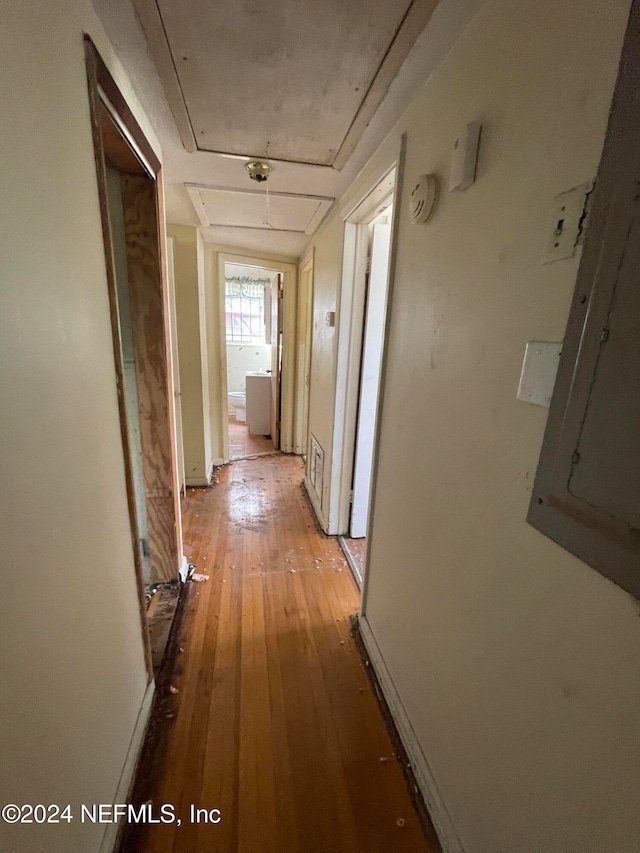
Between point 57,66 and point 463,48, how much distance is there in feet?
3.27

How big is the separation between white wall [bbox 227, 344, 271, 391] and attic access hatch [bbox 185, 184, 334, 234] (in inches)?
156

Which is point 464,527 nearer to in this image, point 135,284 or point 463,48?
point 463,48

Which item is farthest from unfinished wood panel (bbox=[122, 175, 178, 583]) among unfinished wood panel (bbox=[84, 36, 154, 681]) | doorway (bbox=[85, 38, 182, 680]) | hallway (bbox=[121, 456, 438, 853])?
hallway (bbox=[121, 456, 438, 853])

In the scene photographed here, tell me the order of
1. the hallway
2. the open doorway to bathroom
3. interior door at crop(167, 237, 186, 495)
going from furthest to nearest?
the open doorway to bathroom → interior door at crop(167, 237, 186, 495) → the hallway

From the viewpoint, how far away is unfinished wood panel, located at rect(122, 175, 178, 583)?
153 cm

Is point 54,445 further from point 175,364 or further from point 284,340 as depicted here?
point 284,340

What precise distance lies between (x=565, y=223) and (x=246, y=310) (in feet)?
22.0

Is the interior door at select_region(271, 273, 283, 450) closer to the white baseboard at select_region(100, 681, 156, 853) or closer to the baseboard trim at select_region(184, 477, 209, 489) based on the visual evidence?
the baseboard trim at select_region(184, 477, 209, 489)

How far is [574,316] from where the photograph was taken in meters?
0.59

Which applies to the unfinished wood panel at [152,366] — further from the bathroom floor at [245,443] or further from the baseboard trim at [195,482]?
the bathroom floor at [245,443]

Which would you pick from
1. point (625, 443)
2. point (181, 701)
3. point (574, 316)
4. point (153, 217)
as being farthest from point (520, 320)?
point (181, 701)

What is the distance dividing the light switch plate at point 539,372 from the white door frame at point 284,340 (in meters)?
3.17

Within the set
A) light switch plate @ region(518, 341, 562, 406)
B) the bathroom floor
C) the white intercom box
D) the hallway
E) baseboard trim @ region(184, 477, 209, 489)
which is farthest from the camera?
the bathroom floor

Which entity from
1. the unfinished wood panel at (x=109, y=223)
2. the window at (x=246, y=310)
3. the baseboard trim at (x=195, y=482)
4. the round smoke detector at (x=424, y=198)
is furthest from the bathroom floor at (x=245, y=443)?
the round smoke detector at (x=424, y=198)
